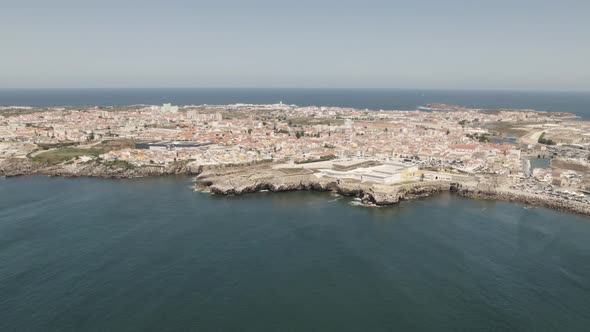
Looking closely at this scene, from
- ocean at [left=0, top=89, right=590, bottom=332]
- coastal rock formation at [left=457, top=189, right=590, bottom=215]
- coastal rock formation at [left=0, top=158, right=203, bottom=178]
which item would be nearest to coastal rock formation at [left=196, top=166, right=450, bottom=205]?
ocean at [left=0, top=89, right=590, bottom=332]

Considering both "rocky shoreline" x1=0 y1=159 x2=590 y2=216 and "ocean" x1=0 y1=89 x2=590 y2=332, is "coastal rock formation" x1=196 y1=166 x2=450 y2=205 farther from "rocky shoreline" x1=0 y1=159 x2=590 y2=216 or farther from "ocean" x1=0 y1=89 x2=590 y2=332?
"ocean" x1=0 y1=89 x2=590 y2=332

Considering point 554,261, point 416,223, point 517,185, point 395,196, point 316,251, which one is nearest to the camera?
point 554,261

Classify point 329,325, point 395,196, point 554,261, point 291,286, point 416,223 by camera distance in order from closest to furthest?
point 329,325
point 291,286
point 554,261
point 416,223
point 395,196

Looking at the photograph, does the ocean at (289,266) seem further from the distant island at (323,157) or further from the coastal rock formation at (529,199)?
the distant island at (323,157)

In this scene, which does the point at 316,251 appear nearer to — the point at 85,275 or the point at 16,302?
the point at 85,275

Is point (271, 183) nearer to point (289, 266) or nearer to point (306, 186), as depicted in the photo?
point (306, 186)

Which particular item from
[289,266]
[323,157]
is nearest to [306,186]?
[323,157]

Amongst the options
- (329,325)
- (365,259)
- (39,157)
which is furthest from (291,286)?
(39,157)
